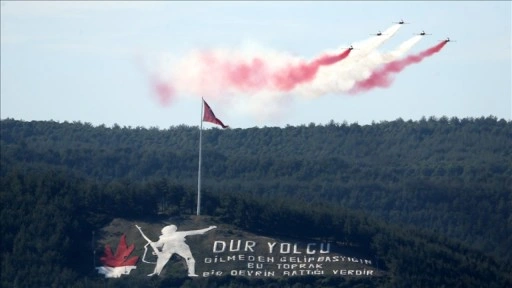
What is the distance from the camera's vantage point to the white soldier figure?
12606 centimetres

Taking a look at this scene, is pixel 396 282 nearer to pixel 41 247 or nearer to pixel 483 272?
pixel 483 272

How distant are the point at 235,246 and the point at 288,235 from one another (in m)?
6.42

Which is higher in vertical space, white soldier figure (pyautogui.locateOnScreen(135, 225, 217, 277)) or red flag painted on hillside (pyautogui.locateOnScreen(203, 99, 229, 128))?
red flag painted on hillside (pyautogui.locateOnScreen(203, 99, 229, 128))

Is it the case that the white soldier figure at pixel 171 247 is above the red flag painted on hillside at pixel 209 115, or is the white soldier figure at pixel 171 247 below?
below

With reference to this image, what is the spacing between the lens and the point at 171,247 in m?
A: 128

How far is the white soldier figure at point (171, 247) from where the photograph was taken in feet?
414

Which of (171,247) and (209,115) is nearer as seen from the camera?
(171,247)

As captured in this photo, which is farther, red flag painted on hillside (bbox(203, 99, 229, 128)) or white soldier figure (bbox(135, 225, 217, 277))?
red flag painted on hillside (bbox(203, 99, 229, 128))

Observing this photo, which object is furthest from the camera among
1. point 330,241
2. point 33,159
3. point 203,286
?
point 33,159

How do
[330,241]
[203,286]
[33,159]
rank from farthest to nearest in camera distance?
[33,159], [330,241], [203,286]

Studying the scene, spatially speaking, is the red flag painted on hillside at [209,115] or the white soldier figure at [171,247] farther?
the red flag painted on hillside at [209,115]

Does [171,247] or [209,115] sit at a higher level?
[209,115]

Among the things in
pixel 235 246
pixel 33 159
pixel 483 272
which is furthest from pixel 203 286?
pixel 33 159

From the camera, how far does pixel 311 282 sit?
123 m
